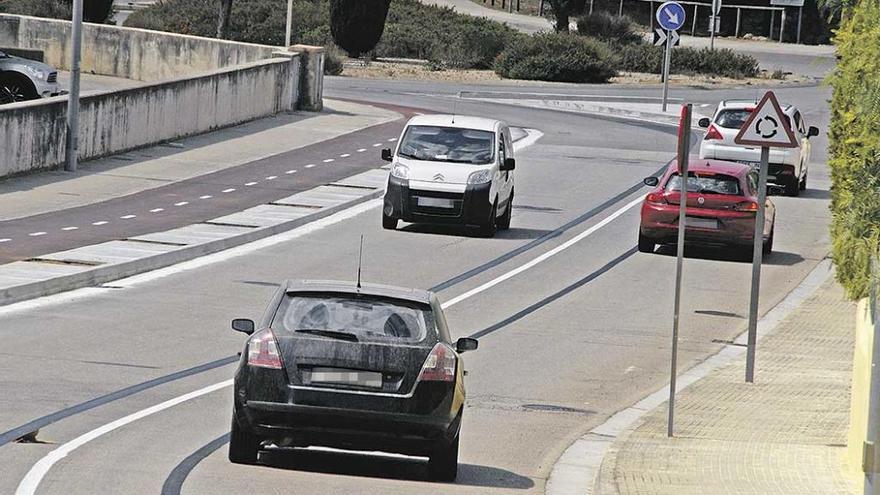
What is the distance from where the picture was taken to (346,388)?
12.6 meters

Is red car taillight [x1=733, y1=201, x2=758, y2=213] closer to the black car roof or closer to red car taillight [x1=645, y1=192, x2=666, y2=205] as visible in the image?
red car taillight [x1=645, y1=192, x2=666, y2=205]

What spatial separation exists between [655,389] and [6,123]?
1669 centimetres

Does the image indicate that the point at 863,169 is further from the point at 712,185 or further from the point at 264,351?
the point at 712,185

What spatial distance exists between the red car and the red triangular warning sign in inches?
334

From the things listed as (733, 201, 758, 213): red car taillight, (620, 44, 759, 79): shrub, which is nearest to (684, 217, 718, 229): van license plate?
(733, 201, 758, 213): red car taillight

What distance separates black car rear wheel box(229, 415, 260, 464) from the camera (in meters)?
12.7

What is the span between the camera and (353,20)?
69.2 meters

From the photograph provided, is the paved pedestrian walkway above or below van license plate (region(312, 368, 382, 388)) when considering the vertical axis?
below

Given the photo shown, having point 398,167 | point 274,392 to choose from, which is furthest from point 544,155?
point 274,392

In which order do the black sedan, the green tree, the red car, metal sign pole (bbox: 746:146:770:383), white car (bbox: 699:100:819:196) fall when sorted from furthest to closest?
1. the green tree
2. white car (bbox: 699:100:819:196)
3. the red car
4. metal sign pole (bbox: 746:146:770:383)
5. the black sedan

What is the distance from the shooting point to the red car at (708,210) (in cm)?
2706

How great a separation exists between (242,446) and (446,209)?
15.6 meters

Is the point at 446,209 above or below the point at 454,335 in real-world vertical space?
above

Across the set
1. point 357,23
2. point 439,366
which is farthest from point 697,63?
point 439,366
